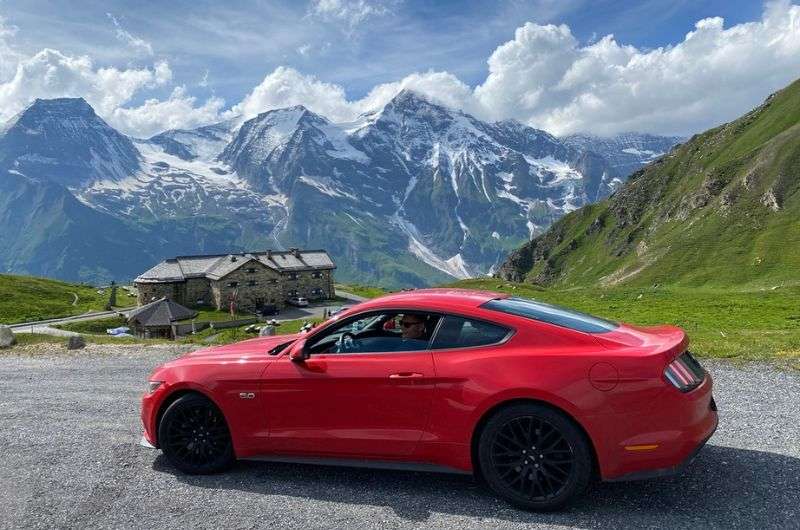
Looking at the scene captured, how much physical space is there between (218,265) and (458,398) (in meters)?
91.4

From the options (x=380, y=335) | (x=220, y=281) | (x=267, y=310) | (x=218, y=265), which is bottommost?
(x=267, y=310)

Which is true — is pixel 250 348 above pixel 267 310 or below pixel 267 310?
above

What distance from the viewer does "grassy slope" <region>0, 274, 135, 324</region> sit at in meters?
75.2

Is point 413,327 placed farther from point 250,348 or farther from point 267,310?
point 267,310

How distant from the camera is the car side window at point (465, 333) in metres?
7.25

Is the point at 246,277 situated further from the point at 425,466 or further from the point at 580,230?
the point at 580,230

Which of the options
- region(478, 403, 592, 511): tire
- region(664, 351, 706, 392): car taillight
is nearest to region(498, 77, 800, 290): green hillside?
region(664, 351, 706, 392): car taillight

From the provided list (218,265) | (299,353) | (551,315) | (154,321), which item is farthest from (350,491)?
(218,265)

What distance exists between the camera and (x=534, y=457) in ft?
22.1

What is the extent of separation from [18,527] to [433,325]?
5843 millimetres

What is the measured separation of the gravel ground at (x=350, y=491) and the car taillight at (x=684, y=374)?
4.72 feet

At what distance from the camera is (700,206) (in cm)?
11388

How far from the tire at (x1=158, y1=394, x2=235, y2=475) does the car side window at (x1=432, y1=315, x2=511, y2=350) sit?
3.54 meters

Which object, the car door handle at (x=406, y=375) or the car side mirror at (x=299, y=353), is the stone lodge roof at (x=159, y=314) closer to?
the car side mirror at (x=299, y=353)
